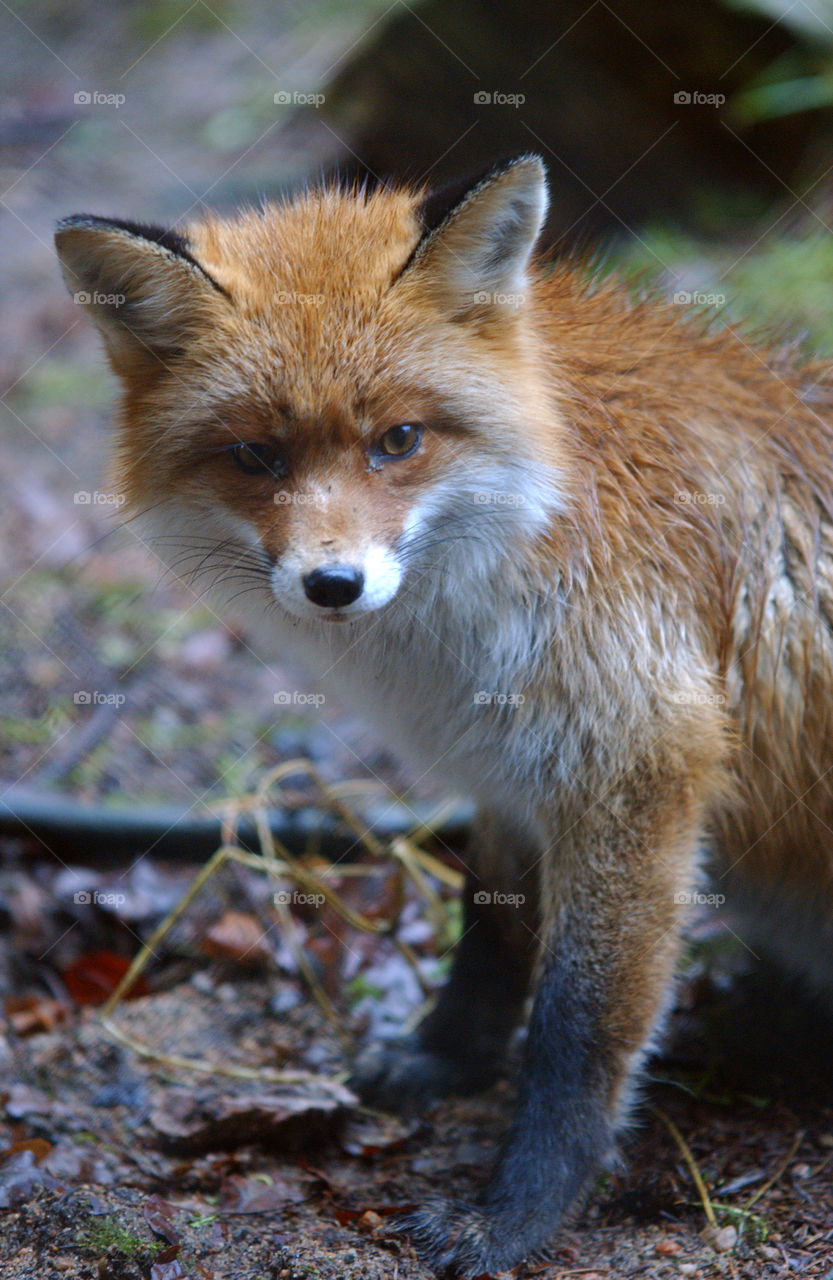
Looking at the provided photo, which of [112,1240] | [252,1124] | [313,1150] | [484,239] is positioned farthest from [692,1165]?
[484,239]

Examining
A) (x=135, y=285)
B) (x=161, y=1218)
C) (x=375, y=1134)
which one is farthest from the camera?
(x=375, y=1134)

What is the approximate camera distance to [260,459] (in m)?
3.24

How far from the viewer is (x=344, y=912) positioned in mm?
4875

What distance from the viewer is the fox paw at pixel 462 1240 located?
321cm

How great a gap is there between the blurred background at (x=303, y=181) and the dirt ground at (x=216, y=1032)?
0.04m

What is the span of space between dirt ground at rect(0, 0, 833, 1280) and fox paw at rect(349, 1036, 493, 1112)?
84mm

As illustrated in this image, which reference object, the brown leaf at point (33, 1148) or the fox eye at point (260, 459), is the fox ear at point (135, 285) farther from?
the brown leaf at point (33, 1148)

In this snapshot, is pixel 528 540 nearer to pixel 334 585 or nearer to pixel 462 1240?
pixel 334 585

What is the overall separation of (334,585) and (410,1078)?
2.38 metres

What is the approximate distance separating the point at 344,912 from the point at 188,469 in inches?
93.1

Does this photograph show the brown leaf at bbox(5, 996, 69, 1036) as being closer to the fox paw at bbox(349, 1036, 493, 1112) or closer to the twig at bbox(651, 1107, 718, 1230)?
the fox paw at bbox(349, 1036, 493, 1112)

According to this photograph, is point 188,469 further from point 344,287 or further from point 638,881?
point 638,881

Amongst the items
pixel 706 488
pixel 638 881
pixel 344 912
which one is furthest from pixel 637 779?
pixel 344 912

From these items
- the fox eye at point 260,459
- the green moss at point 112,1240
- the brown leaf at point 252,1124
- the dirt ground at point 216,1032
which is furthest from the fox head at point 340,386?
the brown leaf at point 252,1124
